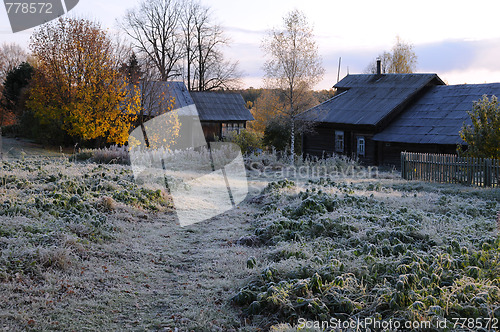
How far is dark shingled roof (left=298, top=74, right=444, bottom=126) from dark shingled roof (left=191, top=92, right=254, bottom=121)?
28.8 feet

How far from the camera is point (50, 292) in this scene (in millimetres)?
5062

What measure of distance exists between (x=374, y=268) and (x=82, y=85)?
67.1 feet

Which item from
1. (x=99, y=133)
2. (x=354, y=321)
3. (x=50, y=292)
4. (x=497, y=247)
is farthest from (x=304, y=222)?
(x=99, y=133)

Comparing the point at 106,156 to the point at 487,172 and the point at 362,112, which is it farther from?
the point at 362,112

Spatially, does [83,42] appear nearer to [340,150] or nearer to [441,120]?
[340,150]

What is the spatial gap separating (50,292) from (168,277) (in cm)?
164

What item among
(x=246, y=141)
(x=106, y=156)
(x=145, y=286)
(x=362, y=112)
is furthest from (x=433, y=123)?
(x=145, y=286)

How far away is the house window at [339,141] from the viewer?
91.1ft

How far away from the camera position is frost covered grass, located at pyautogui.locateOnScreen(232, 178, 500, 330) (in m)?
4.38

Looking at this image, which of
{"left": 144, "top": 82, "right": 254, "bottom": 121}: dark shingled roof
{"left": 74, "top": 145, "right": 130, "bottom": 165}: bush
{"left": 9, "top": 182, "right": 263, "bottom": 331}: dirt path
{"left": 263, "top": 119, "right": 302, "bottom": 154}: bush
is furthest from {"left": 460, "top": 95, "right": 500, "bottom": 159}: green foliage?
{"left": 144, "top": 82, "right": 254, "bottom": 121}: dark shingled roof

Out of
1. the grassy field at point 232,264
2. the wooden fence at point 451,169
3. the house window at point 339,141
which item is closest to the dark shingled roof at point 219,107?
the house window at point 339,141

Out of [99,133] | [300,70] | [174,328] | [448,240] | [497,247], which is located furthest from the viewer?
[300,70]

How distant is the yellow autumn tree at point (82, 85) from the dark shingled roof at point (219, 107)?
11342 millimetres

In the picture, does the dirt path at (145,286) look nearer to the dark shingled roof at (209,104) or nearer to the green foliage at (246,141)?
the green foliage at (246,141)
